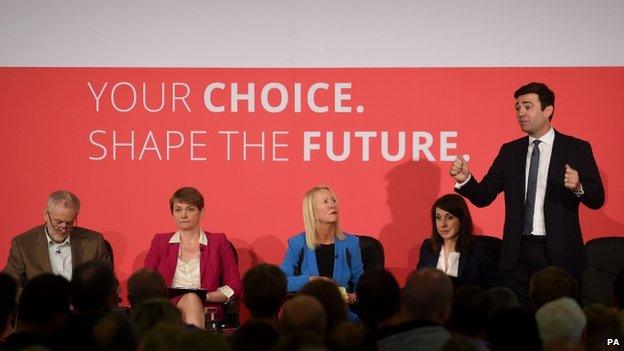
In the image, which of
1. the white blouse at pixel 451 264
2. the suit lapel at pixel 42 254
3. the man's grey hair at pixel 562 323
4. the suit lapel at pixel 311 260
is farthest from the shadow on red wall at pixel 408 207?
the man's grey hair at pixel 562 323

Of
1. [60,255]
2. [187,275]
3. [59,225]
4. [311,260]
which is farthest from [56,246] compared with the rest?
[311,260]

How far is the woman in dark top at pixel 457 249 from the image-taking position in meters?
5.75

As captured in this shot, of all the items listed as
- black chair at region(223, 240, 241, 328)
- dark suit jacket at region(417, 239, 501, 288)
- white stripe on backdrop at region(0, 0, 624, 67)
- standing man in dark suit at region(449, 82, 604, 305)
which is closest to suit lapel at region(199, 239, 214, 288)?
black chair at region(223, 240, 241, 328)

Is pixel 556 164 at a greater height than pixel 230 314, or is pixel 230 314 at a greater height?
pixel 556 164

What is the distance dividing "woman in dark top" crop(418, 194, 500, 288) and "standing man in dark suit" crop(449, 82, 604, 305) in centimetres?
37

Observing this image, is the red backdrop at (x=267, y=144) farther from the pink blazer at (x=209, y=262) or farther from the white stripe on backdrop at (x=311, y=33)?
the pink blazer at (x=209, y=262)

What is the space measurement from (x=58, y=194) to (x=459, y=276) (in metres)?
2.41

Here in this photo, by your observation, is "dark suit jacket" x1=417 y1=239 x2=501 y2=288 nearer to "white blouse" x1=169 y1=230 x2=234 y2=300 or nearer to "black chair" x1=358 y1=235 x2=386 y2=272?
"black chair" x1=358 y1=235 x2=386 y2=272

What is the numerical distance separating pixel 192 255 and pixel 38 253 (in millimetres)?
911

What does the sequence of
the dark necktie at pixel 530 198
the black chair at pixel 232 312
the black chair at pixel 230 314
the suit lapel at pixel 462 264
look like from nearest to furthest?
the dark necktie at pixel 530 198, the black chair at pixel 230 314, the black chair at pixel 232 312, the suit lapel at pixel 462 264

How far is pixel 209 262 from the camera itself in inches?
234

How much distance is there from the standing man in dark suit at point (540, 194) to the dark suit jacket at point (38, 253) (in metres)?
2.17

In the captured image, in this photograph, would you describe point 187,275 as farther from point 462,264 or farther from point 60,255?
point 462,264

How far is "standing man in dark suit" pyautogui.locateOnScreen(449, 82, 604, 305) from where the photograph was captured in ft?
17.2
